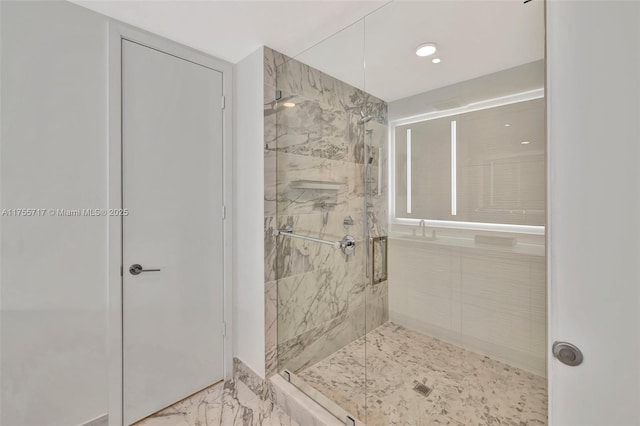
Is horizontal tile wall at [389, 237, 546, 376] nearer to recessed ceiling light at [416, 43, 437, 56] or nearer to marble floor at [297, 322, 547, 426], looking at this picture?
marble floor at [297, 322, 547, 426]

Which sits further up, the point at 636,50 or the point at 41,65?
the point at 41,65

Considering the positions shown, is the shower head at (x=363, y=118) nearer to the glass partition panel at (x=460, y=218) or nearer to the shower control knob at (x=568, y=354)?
the glass partition panel at (x=460, y=218)

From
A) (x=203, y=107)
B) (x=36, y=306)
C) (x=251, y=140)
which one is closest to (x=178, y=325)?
(x=36, y=306)

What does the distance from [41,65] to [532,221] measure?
2.58 metres

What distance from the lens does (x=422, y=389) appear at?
5.69 feet

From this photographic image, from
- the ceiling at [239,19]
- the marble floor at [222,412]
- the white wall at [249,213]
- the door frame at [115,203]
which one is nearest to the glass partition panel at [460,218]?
the ceiling at [239,19]

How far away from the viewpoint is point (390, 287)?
1876 mm

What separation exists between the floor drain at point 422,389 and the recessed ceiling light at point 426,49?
6.48ft

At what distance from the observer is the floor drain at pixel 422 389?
172cm

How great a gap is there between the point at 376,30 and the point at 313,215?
1.18 meters

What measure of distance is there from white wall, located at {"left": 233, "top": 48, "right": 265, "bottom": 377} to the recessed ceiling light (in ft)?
3.25

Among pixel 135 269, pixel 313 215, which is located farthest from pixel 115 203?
pixel 313 215

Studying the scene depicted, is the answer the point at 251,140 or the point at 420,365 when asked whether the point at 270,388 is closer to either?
the point at 420,365

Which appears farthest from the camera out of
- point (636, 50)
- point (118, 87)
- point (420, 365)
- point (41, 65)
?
point (420, 365)
